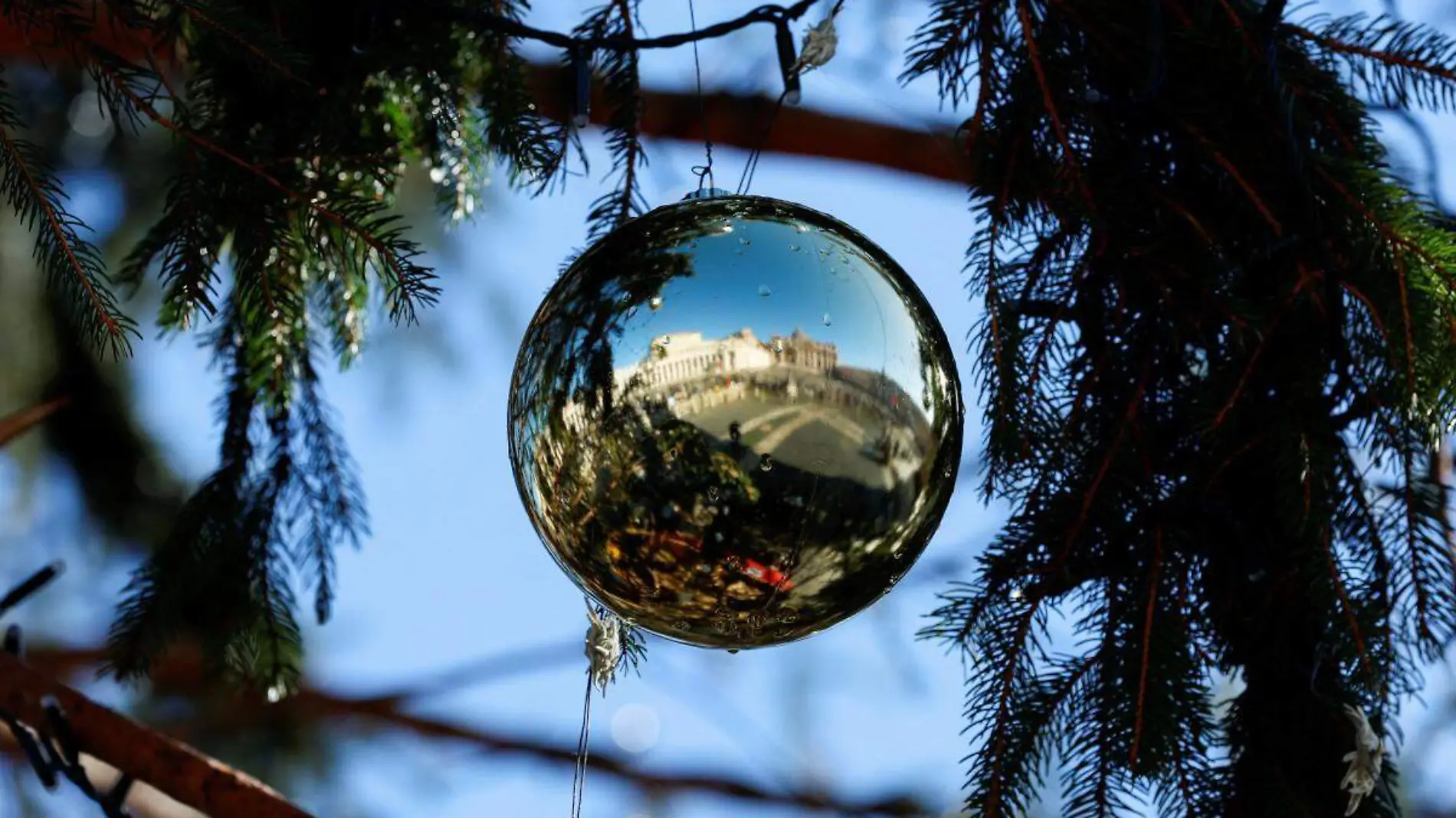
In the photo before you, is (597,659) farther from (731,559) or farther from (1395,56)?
(1395,56)

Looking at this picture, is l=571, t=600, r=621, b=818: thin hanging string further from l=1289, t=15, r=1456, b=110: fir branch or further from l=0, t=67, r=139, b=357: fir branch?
l=1289, t=15, r=1456, b=110: fir branch

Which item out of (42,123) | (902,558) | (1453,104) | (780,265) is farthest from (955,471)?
(42,123)

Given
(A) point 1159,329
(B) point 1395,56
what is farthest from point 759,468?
(B) point 1395,56

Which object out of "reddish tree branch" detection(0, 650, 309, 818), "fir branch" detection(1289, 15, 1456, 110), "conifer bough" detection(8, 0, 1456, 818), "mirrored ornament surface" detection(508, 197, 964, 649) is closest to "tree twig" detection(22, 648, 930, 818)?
Result: "reddish tree branch" detection(0, 650, 309, 818)

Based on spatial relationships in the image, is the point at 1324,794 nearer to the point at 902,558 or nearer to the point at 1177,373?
the point at 1177,373

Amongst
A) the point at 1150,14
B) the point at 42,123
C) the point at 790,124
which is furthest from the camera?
the point at 42,123

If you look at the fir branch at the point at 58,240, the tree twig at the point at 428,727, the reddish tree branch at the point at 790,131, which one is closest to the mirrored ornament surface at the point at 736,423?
the fir branch at the point at 58,240
